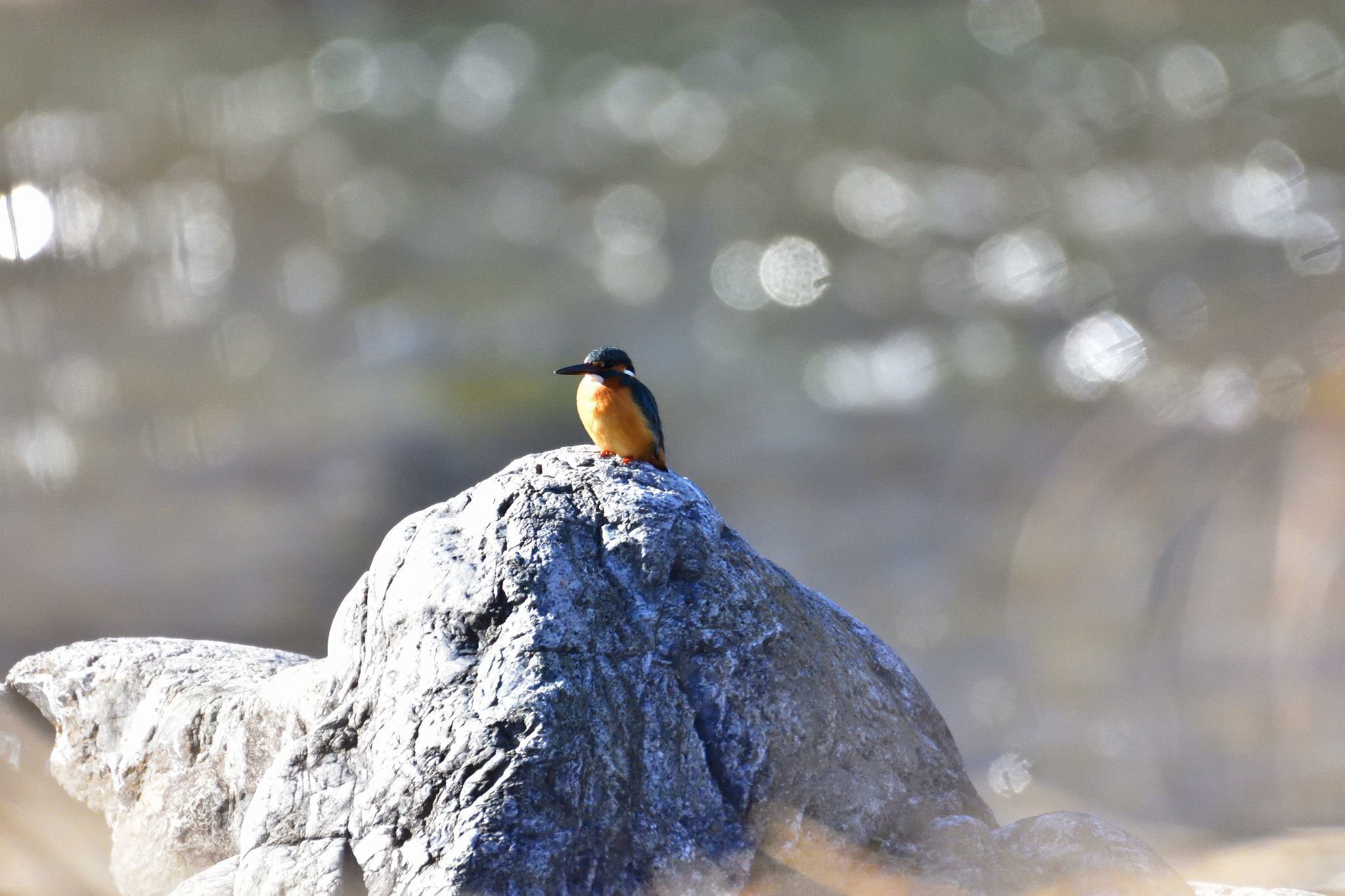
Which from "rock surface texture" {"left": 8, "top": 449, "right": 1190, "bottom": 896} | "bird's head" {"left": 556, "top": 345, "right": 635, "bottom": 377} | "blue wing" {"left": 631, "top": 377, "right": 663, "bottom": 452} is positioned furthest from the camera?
"bird's head" {"left": 556, "top": 345, "right": 635, "bottom": 377}

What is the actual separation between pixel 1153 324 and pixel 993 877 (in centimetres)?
2016

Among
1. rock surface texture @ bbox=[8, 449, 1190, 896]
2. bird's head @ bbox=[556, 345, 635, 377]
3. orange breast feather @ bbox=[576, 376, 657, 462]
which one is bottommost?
rock surface texture @ bbox=[8, 449, 1190, 896]

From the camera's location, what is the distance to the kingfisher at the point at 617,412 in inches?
282

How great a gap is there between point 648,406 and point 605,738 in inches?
83.3

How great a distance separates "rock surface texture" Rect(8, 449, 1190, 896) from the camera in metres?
5.75

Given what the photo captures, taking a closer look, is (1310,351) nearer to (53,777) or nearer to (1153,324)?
(1153,324)

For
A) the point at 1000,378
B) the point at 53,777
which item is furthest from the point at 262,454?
the point at 53,777

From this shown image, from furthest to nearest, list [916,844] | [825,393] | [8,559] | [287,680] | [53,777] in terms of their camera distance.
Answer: [825,393]
[8,559]
[53,777]
[287,680]
[916,844]

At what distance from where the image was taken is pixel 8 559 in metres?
24.0

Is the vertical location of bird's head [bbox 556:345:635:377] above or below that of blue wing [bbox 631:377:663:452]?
above

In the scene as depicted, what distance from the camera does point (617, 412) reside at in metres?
7.16

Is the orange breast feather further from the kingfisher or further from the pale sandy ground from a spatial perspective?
the pale sandy ground

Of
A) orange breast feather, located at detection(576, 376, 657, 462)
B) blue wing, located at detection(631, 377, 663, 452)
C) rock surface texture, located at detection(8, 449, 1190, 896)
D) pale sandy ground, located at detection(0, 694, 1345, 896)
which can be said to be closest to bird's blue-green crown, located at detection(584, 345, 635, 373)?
blue wing, located at detection(631, 377, 663, 452)

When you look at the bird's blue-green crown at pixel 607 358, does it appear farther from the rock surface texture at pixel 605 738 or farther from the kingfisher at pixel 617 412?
the rock surface texture at pixel 605 738
